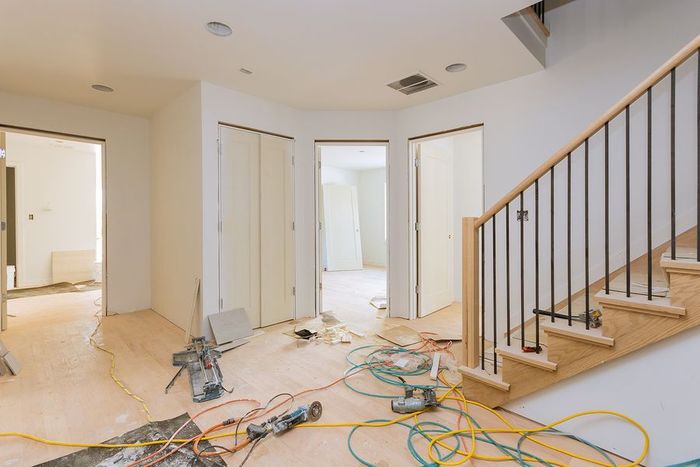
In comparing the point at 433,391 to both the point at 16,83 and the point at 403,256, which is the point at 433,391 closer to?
the point at 403,256

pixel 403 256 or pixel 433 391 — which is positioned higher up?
pixel 403 256

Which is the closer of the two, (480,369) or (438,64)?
(480,369)

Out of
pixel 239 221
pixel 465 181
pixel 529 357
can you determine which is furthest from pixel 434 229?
pixel 529 357

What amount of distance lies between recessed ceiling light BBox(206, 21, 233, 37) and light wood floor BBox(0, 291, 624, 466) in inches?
97.9

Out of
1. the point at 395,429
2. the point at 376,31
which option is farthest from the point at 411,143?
the point at 395,429

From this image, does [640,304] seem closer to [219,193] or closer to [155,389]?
[155,389]

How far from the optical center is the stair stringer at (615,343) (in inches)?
57.8

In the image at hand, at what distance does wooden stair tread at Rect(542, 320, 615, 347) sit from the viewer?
1.65 m

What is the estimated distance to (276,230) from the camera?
150 inches

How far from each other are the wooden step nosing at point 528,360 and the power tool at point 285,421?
44.7 inches

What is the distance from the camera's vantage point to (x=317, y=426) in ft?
6.40

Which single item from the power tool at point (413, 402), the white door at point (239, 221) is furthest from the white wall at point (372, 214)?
the power tool at point (413, 402)

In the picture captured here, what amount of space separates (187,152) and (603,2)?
3.85 metres

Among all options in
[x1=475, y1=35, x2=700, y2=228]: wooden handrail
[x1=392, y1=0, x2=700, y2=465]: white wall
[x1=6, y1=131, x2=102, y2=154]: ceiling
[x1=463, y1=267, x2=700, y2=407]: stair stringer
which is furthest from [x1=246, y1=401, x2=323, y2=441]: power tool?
[x1=6, y1=131, x2=102, y2=154]: ceiling
